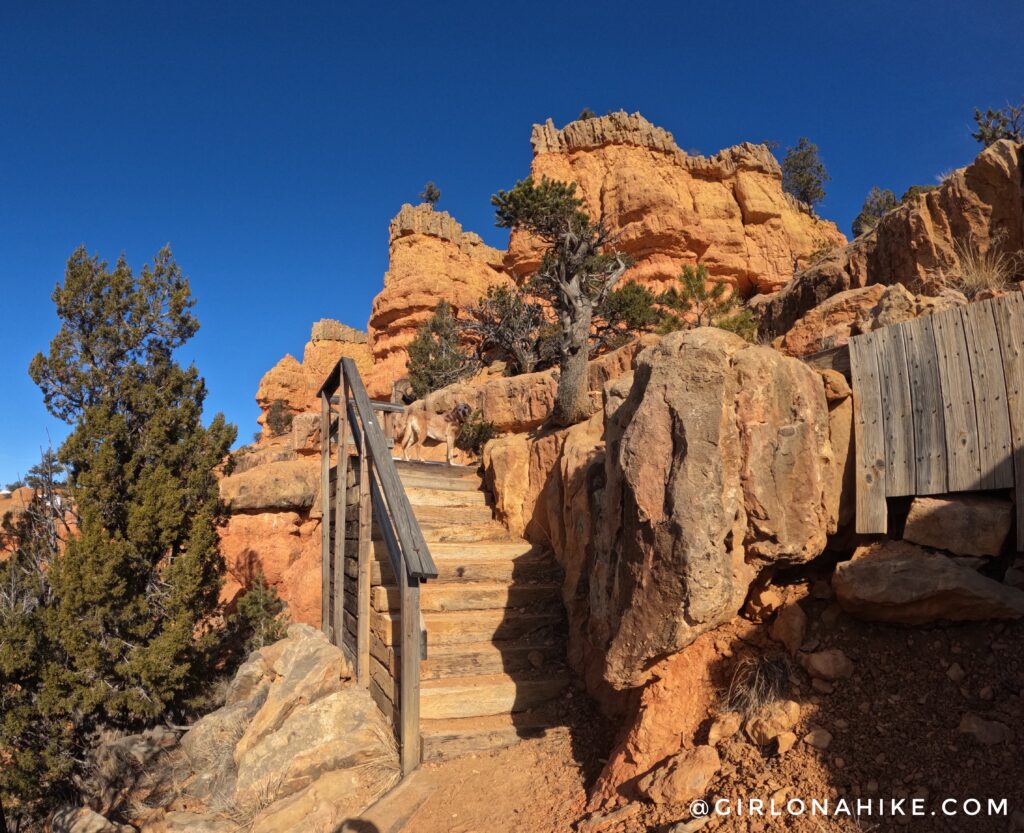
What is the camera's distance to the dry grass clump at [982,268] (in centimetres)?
559

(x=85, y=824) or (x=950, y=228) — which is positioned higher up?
(x=950, y=228)

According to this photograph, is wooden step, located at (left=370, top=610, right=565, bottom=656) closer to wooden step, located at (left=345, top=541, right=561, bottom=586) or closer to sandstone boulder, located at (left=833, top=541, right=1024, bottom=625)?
wooden step, located at (left=345, top=541, right=561, bottom=586)

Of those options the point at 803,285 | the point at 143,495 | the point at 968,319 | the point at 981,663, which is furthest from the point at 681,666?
the point at 803,285

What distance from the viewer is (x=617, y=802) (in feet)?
11.5

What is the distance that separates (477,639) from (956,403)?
399cm

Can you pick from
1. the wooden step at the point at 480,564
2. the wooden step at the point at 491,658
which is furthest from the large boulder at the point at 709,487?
the wooden step at the point at 480,564

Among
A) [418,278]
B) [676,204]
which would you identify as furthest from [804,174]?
[418,278]

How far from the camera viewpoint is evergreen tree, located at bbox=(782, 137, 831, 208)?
34.6 m

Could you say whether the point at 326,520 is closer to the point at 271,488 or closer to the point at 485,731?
the point at 485,731

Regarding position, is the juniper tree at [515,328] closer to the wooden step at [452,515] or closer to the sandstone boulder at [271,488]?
the sandstone boulder at [271,488]

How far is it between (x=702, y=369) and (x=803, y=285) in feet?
33.0

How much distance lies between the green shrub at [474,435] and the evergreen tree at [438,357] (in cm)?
1267

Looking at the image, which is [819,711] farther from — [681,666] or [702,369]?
[702,369]

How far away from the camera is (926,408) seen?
3670 mm
